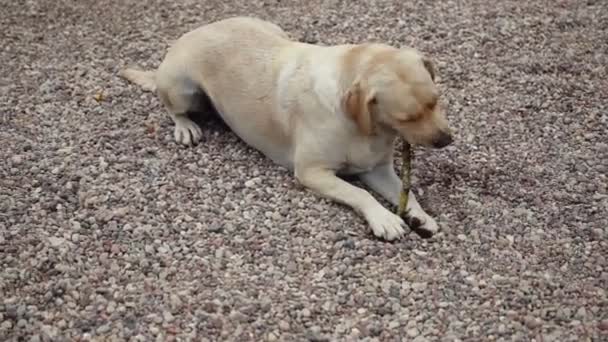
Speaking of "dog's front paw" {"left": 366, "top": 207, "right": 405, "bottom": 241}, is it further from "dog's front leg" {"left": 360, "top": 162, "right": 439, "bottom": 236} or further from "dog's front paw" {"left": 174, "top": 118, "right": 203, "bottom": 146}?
"dog's front paw" {"left": 174, "top": 118, "right": 203, "bottom": 146}

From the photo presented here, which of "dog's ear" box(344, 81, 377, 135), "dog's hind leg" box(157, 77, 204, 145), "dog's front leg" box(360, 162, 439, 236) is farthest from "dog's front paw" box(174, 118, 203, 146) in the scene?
"dog's ear" box(344, 81, 377, 135)

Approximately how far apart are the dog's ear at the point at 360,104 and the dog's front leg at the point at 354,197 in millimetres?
334

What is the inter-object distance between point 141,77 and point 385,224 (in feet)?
7.10

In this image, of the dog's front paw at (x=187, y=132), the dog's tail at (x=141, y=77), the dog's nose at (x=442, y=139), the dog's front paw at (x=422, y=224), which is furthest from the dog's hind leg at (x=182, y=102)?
the dog's nose at (x=442, y=139)

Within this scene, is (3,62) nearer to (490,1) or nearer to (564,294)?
(490,1)

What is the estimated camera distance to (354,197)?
394cm

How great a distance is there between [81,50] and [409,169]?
281 cm

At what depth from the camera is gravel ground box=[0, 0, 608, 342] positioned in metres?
3.31

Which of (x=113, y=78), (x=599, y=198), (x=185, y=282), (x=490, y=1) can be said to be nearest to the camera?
(x=185, y=282)

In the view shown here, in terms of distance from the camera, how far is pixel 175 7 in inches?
251

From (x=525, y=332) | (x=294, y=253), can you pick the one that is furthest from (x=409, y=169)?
(x=525, y=332)

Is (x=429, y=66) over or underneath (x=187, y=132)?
over

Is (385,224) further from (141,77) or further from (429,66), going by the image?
(141,77)

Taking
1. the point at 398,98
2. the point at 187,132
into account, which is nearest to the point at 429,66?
the point at 398,98
